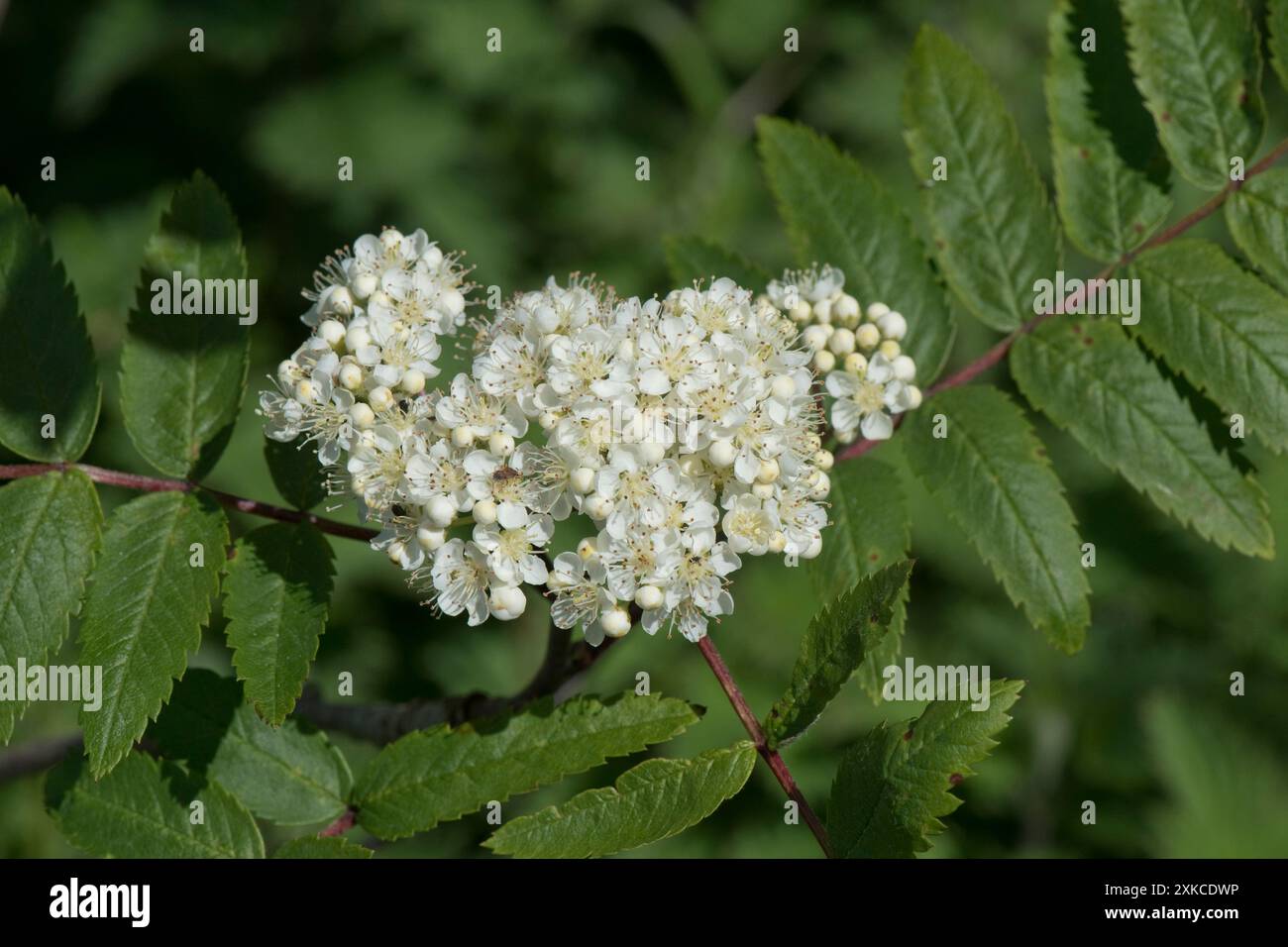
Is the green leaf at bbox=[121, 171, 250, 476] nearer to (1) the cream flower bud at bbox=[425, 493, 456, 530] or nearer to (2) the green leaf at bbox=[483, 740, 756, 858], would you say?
(1) the cream flower bud at bbox=[425, 493, 456, 530]

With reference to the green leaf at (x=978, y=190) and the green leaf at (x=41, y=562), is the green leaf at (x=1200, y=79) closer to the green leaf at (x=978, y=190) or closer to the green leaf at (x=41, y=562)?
the green leaf at (x=978, y=190)

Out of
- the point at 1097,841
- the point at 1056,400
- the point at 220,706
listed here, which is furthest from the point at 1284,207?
the point at 1097,841

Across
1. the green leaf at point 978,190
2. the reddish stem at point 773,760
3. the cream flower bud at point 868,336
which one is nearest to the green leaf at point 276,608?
the reddish stem at point 773,760

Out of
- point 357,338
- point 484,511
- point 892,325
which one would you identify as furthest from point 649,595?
point 892,325

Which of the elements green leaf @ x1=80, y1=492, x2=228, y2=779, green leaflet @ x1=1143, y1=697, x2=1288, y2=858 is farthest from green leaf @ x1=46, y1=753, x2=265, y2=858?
green leaflet @ x1=1143, y1=697, x2=1288, y2=858

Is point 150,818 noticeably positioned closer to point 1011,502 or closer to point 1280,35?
point 1011,502

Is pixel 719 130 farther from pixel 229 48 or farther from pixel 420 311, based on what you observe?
pixel 420 311
